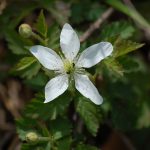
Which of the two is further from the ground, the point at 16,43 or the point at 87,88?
the point at 16,43

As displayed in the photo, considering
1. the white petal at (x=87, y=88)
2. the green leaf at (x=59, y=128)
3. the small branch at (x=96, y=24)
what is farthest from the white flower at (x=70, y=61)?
the small branch at (x=96, y=24)

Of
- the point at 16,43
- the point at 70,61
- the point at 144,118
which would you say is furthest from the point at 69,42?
the point at 144,118

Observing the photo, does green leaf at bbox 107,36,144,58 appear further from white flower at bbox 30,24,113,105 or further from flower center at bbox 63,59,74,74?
flower center at bbox 63,59,74,74

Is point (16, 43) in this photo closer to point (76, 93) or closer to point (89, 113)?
point (76, 93)

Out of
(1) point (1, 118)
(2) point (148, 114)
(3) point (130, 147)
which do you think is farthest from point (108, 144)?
(1) point (1, 118)

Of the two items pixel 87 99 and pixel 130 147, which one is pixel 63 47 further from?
pixel 130 147

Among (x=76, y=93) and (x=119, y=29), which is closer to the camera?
(x=76, y=93)

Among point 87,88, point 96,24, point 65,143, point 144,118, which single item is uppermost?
point 87,88
